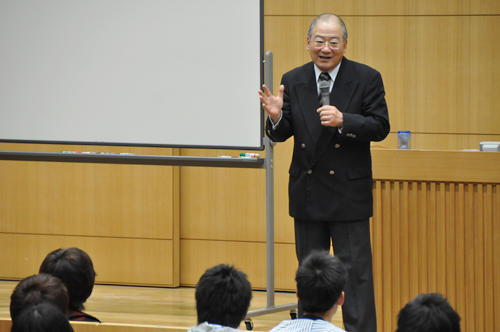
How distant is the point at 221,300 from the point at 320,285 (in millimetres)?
264

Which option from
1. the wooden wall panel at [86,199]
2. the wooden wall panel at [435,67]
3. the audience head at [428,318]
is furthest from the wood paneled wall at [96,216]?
the audience head at [428,318]

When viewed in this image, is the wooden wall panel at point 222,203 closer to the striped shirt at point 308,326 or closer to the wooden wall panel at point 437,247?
the wooden wall panel at point 437,247

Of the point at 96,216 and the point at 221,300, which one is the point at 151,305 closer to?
the point at 96,216

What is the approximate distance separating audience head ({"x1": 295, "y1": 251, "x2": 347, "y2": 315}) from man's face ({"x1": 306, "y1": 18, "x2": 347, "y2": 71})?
3.25 feet

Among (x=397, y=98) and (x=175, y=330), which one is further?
(x=397, y=98)

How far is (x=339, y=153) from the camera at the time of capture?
107 inches

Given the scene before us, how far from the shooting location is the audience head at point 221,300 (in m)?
1.90

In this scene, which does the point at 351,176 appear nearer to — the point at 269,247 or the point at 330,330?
the point at 330,330

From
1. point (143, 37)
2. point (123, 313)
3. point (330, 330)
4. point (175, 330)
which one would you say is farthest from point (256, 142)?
point (330, 330)

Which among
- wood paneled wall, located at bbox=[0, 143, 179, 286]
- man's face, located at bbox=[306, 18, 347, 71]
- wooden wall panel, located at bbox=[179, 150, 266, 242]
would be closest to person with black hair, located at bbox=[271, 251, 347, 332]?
man's face, located at bbox=[306, 18, 347, 71]

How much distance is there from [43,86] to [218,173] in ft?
4.02

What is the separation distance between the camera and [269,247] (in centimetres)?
395

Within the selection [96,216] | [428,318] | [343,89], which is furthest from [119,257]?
[428,318]

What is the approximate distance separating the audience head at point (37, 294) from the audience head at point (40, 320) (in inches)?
7.1
